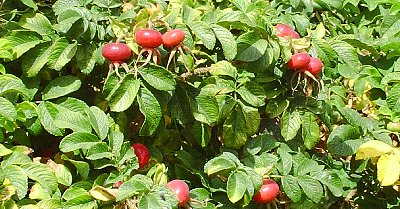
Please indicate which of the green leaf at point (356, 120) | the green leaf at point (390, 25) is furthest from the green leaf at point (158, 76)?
the green leaf at point (390, 25)

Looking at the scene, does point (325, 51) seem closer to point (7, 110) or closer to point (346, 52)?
point (346, 52)

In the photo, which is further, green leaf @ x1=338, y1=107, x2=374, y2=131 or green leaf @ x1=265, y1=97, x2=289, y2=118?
green leaf @ x1=338, y1=107, x2=374, y2=131

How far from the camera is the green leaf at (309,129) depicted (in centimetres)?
200

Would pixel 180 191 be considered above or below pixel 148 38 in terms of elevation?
below

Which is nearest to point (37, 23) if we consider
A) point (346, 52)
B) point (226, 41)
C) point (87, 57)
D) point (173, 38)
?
point (87, 57)

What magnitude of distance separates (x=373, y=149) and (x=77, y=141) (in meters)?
0.93

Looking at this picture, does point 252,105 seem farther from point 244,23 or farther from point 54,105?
point 54,105

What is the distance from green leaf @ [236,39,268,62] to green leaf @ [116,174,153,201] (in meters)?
0.56

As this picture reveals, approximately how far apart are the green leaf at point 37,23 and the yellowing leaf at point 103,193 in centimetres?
55

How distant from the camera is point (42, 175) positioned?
1643mm

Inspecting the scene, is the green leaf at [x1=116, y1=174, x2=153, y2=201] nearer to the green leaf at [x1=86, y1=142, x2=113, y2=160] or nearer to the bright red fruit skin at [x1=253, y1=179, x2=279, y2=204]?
the green leaf at [x1=86, y1=142, x2=113, y2=160]

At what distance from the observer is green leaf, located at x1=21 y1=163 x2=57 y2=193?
5.34 ft

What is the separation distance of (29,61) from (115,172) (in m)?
0.46

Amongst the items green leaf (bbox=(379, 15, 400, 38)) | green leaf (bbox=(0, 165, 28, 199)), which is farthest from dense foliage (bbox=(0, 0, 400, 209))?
green leaf (bbox=(379, 15, 400, 38))
